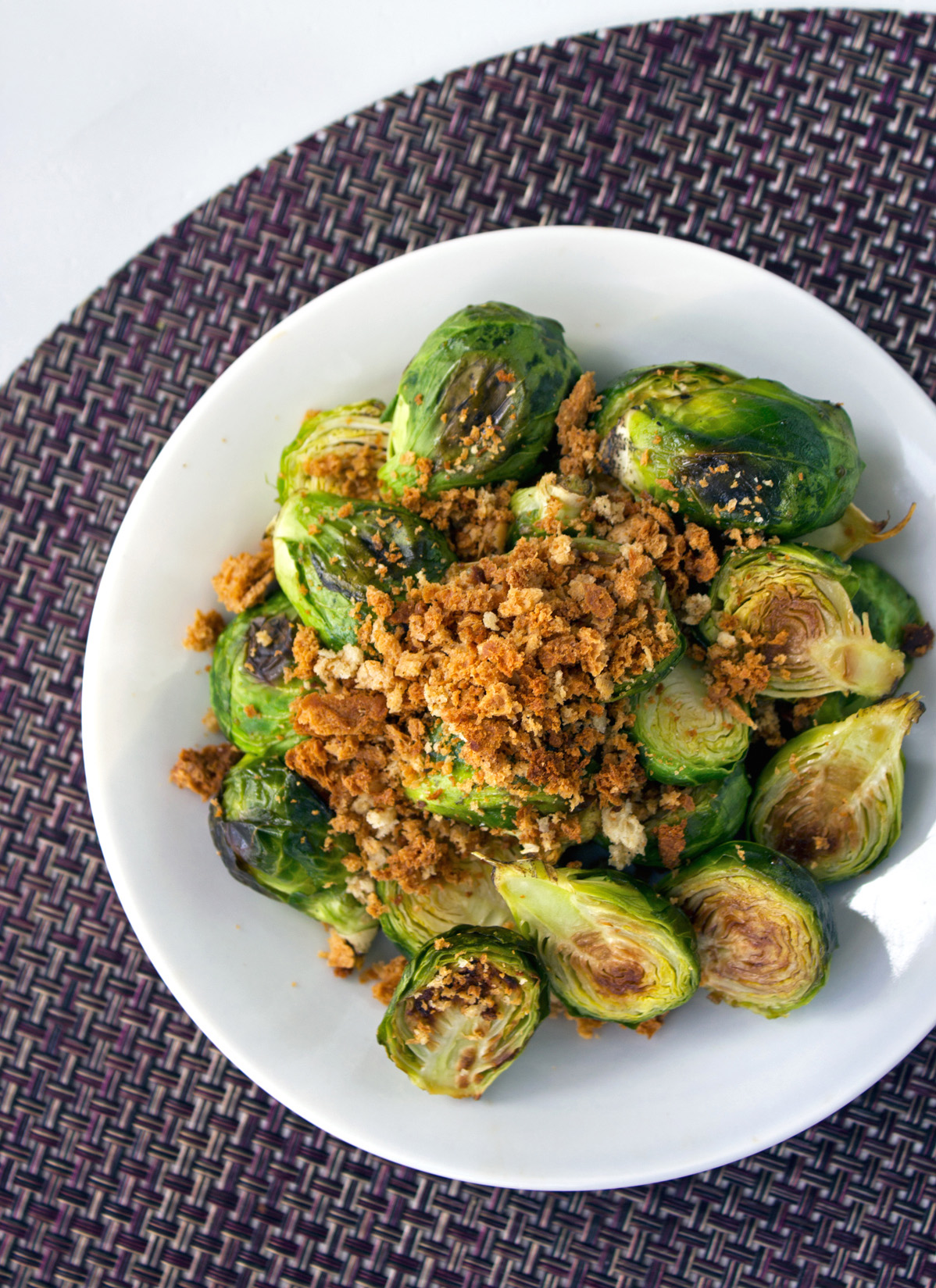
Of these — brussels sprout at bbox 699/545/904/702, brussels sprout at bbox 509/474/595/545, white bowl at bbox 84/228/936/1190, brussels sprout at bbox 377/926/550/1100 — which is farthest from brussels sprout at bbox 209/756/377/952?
brussels sprout at bbox 699/545/904/702

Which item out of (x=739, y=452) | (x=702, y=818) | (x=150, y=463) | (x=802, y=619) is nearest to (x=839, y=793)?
(x=702, y=818)

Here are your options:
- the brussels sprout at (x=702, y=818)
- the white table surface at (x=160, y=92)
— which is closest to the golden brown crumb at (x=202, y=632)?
the brussels sprout at (x=702, y=818)

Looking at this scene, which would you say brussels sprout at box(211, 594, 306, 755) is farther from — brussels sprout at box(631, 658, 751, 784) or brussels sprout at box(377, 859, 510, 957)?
brussels sprout at box(631, 658, 751, 784)

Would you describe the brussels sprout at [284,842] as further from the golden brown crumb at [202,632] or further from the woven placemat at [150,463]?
the woven placemat at [150,463]

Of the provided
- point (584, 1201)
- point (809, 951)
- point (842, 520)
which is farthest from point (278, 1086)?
point (842, 520)

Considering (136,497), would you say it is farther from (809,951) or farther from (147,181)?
(809,951)
